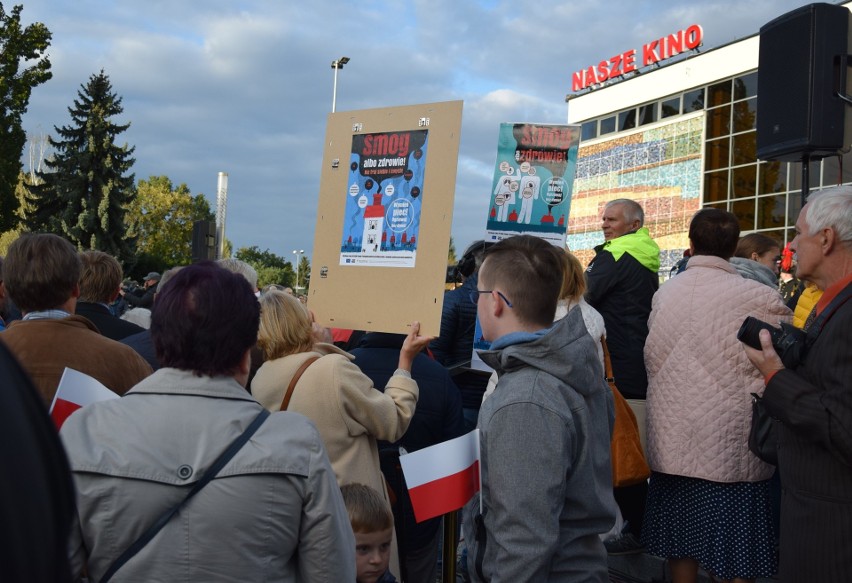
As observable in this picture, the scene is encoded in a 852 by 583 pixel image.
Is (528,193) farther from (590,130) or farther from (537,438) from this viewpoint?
(590,130)

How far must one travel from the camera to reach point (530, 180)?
480cm

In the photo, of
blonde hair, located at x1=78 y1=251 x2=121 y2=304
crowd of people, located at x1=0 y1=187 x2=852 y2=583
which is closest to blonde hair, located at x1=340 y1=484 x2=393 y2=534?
crowd of people, located at x1=0 y1=187 x2=852 y2=583

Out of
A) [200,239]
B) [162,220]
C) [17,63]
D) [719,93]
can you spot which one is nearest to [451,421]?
[200,239]

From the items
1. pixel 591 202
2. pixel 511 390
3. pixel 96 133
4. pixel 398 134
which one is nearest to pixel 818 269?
pixel 511 390

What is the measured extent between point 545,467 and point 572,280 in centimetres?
184

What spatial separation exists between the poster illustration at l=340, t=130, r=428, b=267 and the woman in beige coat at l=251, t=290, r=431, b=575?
1.18ft

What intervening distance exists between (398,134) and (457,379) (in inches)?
91.8

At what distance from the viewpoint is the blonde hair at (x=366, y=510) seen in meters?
3.20

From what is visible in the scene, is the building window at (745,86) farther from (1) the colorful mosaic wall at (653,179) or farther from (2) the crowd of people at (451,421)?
(2) the crowd of people at (451,421)

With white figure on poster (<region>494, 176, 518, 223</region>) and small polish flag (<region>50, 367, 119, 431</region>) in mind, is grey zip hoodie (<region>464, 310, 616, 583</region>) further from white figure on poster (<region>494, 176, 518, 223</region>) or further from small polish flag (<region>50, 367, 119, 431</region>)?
white figure on poster (<region>494, 176, 518, 223</region>)

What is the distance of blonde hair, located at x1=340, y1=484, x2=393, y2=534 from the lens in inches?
126

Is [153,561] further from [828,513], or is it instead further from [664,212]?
[664,212]

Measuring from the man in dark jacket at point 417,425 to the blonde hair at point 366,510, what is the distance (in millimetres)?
970

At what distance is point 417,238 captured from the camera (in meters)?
3.66
